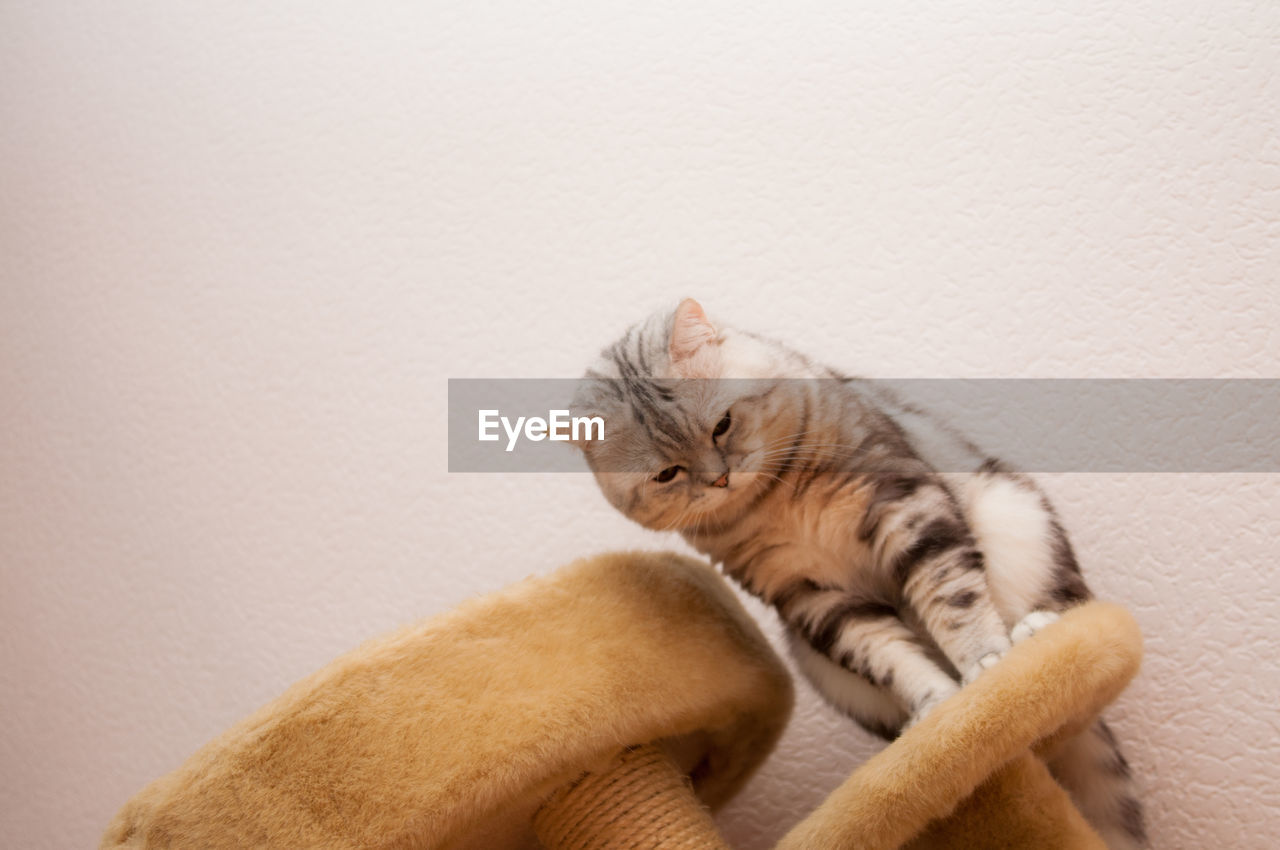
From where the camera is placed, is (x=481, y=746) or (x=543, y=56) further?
(x=543, y=56)

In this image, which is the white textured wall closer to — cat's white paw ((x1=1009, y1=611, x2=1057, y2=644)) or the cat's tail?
the cat's tail

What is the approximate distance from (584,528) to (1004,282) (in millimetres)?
727

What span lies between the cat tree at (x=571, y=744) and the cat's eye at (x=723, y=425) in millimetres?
173

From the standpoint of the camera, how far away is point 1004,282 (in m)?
1.37

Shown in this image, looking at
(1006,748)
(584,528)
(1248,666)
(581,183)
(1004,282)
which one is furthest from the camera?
(581,183)

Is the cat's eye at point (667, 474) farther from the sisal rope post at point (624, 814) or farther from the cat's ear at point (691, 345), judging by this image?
the sisal rope post at point (624, 814)

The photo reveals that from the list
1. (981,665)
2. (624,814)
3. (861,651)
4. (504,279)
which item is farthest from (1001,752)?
(504,279)

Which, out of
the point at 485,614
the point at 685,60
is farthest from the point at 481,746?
the point at 685,60

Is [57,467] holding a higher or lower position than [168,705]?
higher

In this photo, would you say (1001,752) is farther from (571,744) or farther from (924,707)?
(571,744)

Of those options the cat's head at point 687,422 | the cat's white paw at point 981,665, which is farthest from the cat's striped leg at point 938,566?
the cat's head at point 687,422

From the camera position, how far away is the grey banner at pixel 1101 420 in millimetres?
Answer: 1231

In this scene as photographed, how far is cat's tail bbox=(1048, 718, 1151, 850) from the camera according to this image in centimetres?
107

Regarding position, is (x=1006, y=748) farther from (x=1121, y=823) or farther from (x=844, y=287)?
(x=844, y=287)
